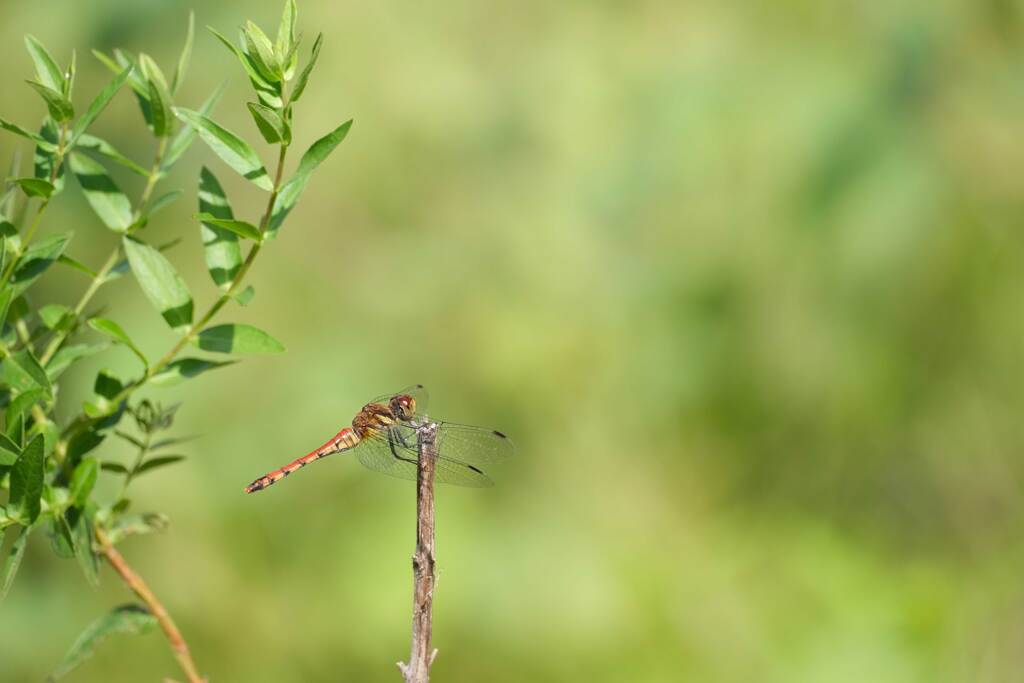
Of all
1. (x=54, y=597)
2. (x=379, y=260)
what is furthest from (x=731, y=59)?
(x=54, y=597)

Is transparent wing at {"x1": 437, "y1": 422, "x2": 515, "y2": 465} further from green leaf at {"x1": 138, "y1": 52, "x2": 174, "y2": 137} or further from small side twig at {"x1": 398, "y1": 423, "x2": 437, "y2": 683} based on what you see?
green leaf at {"x1": 138, "y1": 52, "x2": 174, "y2": 137}

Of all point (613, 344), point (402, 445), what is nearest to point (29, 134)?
point (402, 445)

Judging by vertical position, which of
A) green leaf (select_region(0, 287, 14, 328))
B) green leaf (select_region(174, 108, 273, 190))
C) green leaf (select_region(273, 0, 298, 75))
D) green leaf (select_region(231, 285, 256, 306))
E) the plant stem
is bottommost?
the plant stem

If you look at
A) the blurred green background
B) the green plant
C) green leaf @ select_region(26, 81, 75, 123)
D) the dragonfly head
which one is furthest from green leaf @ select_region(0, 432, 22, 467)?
the blurred green background

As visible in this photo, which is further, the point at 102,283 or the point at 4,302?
the point at 102,283

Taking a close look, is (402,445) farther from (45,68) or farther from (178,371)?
(45,68)

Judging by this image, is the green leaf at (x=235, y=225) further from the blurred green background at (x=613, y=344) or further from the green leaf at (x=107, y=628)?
the blurred green background at (x=613, y=344)

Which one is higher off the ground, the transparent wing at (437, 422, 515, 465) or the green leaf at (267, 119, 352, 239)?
the transparent wing at (437, 422, 515, 465)

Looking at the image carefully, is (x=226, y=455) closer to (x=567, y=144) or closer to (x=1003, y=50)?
(x=567, y=144)
